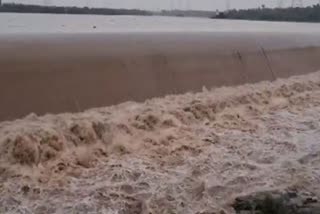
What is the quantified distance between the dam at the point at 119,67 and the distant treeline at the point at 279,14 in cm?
1889

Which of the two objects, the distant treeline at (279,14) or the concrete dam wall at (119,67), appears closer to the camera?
the concrete dam wall at (119,67)

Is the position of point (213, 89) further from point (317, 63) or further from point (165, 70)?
point (317, 63)

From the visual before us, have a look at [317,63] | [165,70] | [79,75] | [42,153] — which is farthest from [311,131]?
[317,63]

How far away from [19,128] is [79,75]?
1.79m

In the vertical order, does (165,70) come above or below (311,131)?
above

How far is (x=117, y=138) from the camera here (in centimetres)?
645

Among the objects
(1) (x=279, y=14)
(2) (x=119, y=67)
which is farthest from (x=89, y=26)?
(1) (x=279, y=14)

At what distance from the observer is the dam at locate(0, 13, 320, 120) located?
22.7 ft

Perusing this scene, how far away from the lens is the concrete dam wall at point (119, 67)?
22.7 ft

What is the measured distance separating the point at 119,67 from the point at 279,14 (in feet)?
80.9

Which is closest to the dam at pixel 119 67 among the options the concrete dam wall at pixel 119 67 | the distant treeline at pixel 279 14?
the concrete dam wall at pixel 119 67

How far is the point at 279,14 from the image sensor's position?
1238 inches

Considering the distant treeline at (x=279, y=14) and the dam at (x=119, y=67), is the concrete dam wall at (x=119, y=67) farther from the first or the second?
the distant treeline at (x=279, y=14)

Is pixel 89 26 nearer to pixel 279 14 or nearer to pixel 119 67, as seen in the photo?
pixel 119 67
